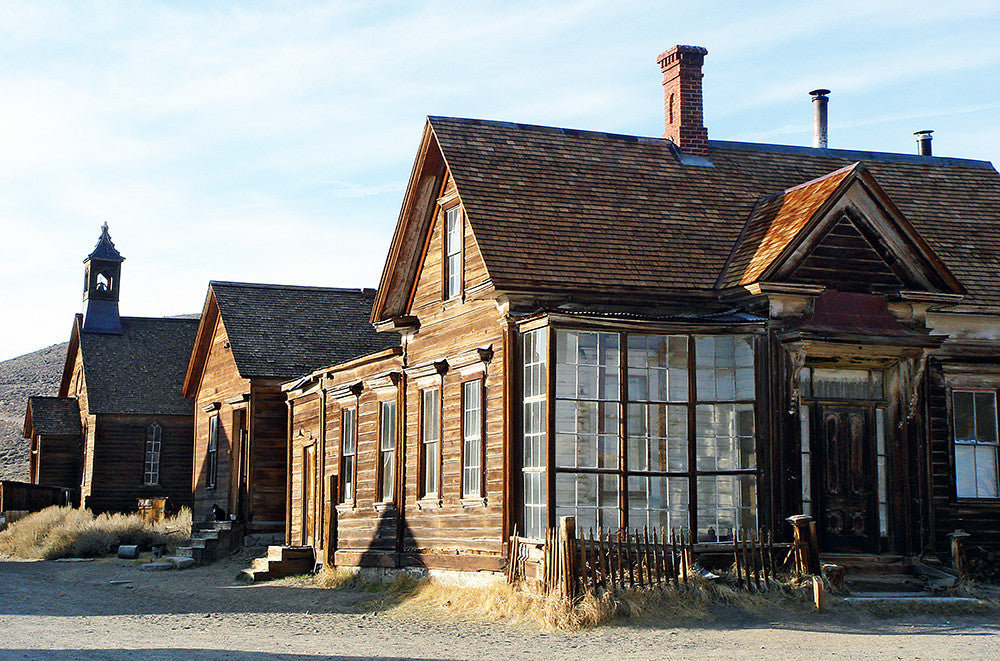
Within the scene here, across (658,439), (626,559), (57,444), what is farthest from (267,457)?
(57,444)

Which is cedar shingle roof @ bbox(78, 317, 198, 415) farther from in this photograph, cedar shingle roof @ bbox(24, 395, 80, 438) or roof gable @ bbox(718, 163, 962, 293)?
roof gable @ bbox(718, 163, 962, 293)

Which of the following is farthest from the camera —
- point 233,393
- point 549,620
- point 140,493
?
point 140,493

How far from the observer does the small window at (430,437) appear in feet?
63.4

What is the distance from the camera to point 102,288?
4653cm

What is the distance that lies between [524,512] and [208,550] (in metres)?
13.3

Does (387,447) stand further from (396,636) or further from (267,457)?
(267,457)

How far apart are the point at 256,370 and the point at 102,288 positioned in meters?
20.8

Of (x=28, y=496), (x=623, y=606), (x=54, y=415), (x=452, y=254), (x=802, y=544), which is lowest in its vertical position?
(x=623, y=606)

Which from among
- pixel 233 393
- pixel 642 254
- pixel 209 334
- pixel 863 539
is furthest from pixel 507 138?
pixel 209 334

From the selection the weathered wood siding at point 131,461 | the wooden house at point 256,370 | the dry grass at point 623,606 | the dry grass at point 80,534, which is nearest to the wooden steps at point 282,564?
the wooden house at point 256,370

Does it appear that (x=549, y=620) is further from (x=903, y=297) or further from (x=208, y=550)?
(x=208, y=550)

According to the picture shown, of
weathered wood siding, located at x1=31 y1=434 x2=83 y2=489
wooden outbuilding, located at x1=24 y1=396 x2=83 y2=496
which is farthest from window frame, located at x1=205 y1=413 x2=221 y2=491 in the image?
weathered wood siding, located at x1=31 y1=434 x2=83 y2=489

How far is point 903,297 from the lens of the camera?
17062 mm

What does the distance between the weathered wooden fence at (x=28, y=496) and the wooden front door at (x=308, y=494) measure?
14.9 meters
